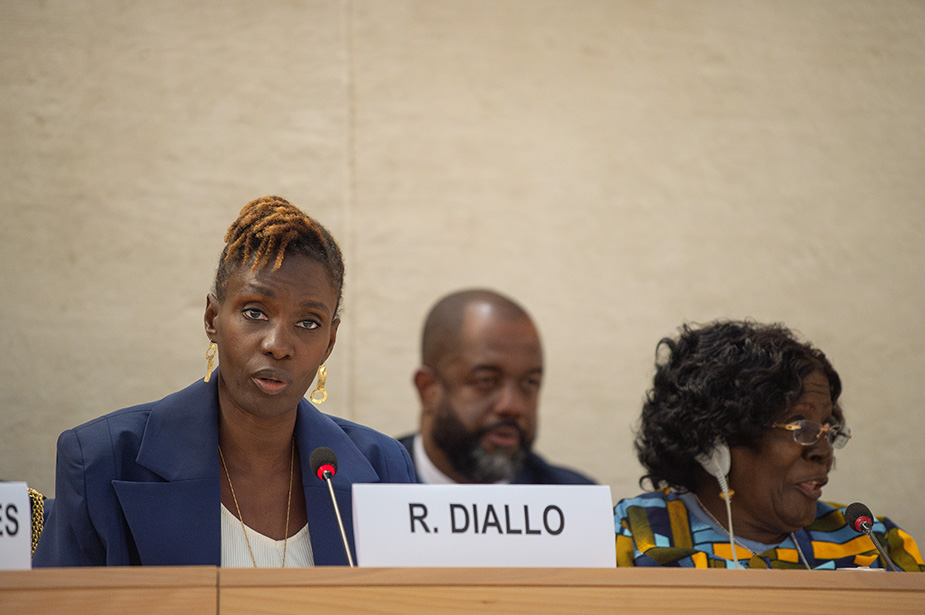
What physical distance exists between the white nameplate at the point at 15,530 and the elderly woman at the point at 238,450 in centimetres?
20

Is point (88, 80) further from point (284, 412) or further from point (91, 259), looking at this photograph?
point (284, 412)

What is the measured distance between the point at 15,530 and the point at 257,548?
0.48 metres

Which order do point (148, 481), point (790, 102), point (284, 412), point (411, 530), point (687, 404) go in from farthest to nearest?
point (790, 102)
point (687, 404)
point (284, 412)
point (148, 481)
point (411, 530)

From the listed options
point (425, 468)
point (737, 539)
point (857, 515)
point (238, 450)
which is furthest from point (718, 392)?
point (425, 468)

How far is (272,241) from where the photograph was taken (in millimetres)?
1797

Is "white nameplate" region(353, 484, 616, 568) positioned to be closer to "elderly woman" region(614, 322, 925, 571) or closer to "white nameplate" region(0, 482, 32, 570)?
"white nameplate" region(0, 482, 32, 570)

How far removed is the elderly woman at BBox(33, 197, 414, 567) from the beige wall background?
188 cm

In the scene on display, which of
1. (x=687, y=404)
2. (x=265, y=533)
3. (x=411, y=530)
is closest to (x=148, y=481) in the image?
(x=265, y=533)

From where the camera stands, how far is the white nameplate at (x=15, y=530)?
55.5 inches

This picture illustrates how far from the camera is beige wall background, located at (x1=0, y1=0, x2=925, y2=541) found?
12.0 ft

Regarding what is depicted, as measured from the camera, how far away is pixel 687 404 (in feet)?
7.70

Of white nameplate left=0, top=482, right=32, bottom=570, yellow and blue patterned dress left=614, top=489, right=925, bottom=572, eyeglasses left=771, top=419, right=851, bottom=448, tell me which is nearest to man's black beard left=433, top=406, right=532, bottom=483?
yellow and blue patterned dress left=614, top=489, right=925, bottom=572

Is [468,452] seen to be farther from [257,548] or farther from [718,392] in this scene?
[257,548]

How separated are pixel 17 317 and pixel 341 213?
4.31 feet
